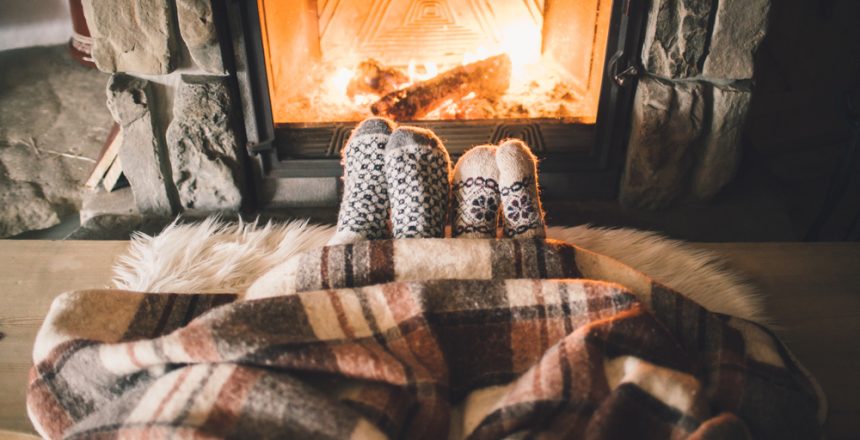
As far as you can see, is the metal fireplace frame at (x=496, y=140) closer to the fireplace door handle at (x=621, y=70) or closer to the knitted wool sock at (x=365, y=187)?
the fireplace door handle at (x=621, y=70)

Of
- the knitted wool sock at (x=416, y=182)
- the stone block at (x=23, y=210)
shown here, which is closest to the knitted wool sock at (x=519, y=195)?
the knitted wool sock at (x=416, y=182)

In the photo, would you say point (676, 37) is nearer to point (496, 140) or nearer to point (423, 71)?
point (496, 140)

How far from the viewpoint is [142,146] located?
1210 millimetres

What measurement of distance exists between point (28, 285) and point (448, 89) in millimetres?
912

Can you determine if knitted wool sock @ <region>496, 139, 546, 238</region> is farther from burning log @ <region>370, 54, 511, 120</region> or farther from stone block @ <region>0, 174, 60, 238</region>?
stone block @ <region>0, 174, 60, 238</region>

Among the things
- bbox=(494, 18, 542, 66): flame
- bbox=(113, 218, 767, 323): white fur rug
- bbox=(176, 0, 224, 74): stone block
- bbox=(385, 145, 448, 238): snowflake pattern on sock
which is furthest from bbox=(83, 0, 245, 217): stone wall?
bbox=(494, 18, 542, 66): flame

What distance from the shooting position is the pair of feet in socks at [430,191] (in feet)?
3.18

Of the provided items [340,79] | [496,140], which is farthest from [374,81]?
[496,140]

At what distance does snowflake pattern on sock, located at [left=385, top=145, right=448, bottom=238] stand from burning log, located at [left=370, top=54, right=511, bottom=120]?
1.04 ft

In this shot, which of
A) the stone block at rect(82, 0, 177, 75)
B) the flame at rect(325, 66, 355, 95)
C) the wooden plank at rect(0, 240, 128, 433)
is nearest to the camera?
the wooden plank at rect(0, 240, 128, 433)

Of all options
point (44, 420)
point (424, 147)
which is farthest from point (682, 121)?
point (44, 420)

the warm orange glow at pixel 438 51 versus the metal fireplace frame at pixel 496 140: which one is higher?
the warm orange glow at pixel 438 51

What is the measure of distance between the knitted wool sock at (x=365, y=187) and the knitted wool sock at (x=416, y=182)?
1.0 inches

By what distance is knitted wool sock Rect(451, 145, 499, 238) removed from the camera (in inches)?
39.3
